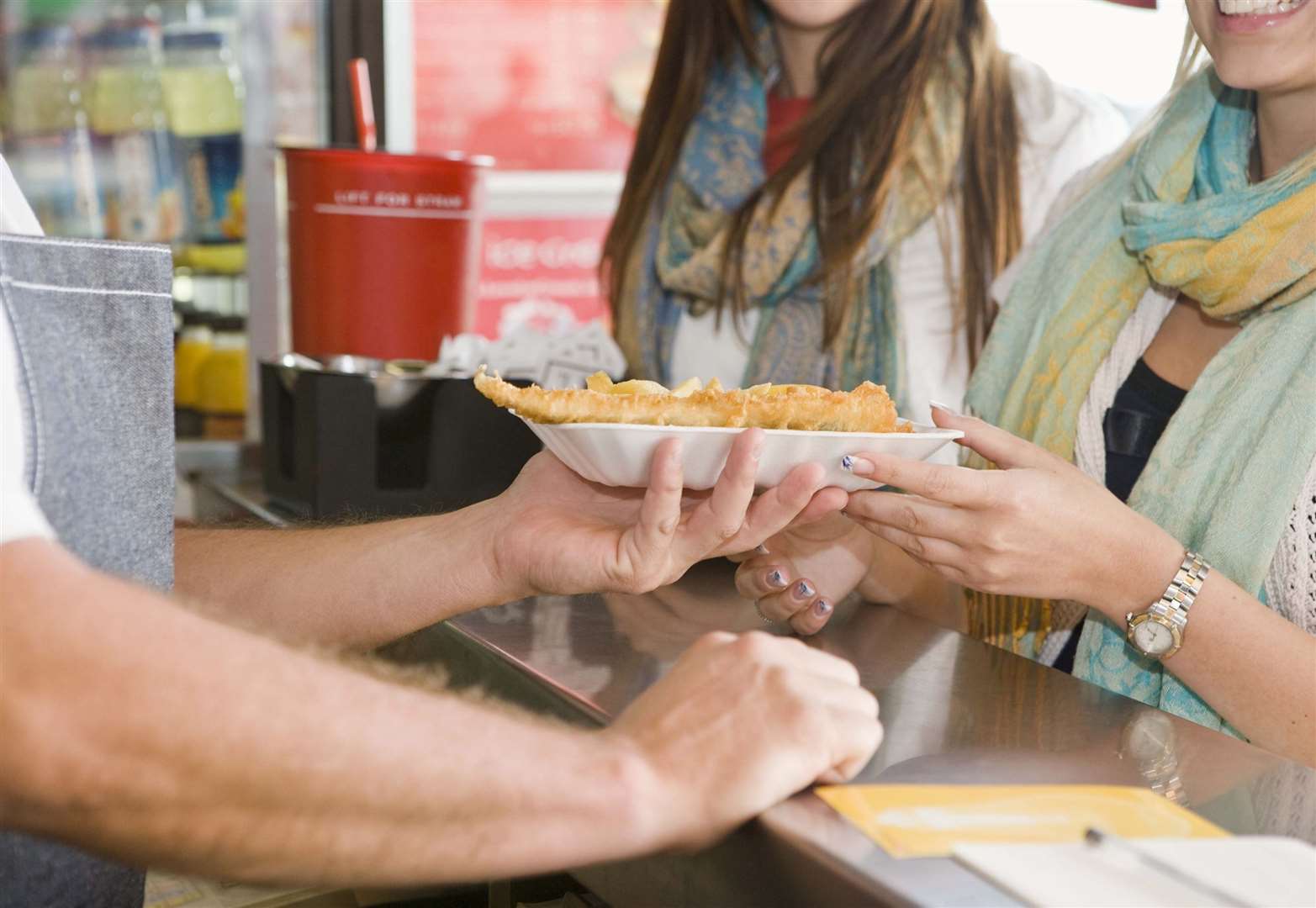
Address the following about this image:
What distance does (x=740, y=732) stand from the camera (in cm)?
78

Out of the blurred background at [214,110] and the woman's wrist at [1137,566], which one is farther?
the blurred background at [214,110]

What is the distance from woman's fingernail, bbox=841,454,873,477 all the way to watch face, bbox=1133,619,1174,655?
334 mm

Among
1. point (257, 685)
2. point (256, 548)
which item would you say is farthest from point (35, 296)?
point (256, 548)

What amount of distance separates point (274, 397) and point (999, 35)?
132cm

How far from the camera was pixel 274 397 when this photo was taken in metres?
1.80

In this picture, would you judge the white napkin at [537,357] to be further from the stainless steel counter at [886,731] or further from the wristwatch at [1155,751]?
the wristwatch at [1155,751]

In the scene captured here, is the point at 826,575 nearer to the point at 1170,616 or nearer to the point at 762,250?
the point at 1170,616

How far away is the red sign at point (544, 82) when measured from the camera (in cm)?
317

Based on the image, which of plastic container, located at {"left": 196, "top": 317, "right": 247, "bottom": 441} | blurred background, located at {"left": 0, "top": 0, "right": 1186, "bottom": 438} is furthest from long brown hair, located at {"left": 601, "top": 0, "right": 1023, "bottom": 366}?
plastic container, located at {"left": 196, "top": 317, "right": 247, "bottom": 441}

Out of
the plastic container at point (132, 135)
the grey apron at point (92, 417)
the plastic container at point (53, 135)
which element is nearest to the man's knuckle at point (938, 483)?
the grey apron at point (92, 417)

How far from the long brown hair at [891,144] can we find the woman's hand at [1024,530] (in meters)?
0.97

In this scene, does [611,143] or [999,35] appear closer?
[999,35]

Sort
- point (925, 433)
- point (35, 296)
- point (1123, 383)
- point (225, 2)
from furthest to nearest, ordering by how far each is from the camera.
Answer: point (225, 2) < point (1123, 383) < point (925, 433) < point (35, 296)

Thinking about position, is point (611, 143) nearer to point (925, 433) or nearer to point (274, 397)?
point (274, 397)
